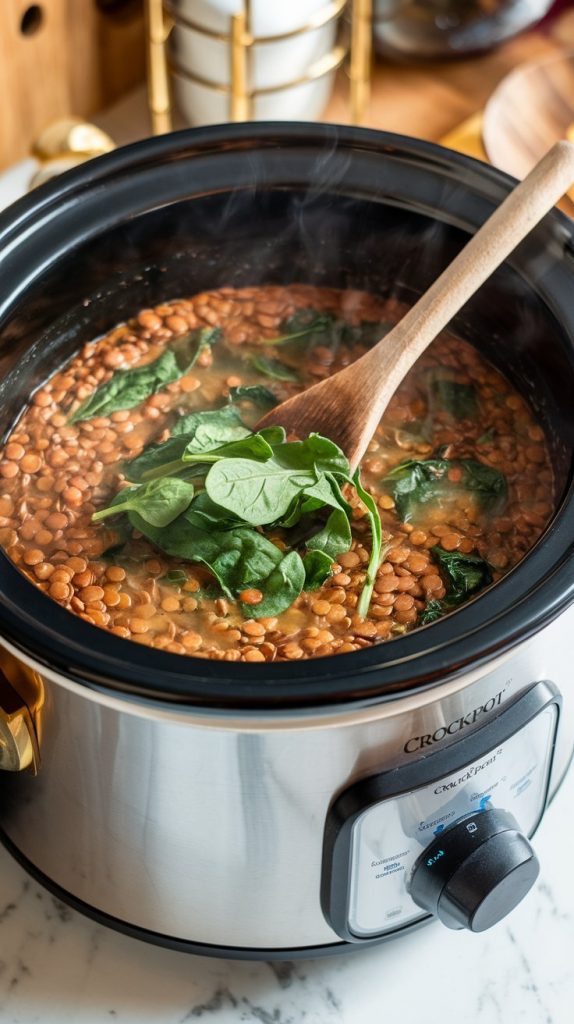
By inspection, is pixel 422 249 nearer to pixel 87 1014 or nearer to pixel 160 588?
pixel 160 588

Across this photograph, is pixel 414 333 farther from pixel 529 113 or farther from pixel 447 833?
pixel 529 113

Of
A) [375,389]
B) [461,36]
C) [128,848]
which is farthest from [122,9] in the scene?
[128,848]

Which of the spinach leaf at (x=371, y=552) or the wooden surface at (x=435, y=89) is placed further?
the wooden surface at (x=435, y=89)

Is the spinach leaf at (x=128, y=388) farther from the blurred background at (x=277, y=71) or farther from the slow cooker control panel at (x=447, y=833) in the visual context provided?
the slow cooker control panel at (x=447, y=833)

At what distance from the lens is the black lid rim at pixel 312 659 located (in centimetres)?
94

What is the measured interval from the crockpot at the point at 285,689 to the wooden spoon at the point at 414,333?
0.21 ft

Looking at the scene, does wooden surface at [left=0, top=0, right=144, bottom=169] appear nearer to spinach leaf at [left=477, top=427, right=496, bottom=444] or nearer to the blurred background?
the blurred background

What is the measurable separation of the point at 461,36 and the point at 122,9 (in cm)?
61

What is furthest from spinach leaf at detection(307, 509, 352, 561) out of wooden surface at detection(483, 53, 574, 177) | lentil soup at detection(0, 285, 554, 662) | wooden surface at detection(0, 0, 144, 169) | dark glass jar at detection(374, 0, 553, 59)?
dark glass jar at detection(374, 0, 553, 59)

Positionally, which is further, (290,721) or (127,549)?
(127,549)

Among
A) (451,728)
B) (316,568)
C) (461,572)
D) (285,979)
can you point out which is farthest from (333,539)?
(285,979)

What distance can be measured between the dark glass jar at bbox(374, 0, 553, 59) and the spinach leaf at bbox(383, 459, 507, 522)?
112 cm

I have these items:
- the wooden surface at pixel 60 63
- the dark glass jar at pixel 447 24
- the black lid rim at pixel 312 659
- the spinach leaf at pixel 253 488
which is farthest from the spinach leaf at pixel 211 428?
the dark glass jar at pixel 447 24

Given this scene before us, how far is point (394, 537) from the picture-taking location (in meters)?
1.29
